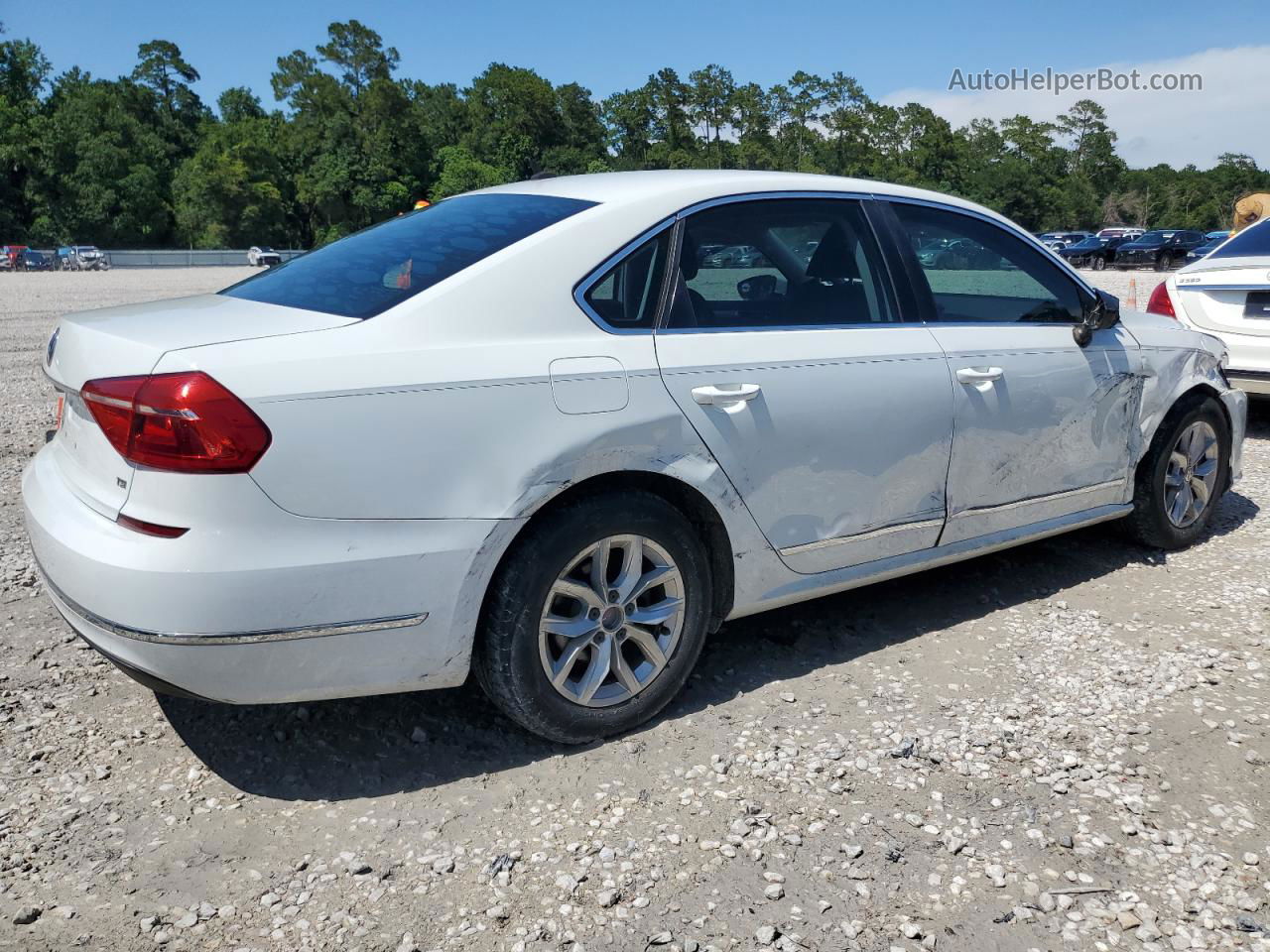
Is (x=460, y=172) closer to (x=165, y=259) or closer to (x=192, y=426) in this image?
(x=165, y=259)

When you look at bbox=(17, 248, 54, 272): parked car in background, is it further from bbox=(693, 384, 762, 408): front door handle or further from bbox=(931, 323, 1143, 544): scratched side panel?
bbox=(693, 384, 762, 408): front door handle

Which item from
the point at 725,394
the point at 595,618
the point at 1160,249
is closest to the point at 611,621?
the point at 595,618

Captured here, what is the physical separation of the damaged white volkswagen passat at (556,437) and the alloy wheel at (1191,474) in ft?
2.88

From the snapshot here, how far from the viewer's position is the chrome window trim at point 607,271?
302 centimetres

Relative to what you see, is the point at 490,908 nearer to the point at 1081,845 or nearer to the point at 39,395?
the point at 1081,845

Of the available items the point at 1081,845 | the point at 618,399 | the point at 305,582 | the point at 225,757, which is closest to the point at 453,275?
the point at 618,399

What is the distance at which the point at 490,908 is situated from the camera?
2.44 metres

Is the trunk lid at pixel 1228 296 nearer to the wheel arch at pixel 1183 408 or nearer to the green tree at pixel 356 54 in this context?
the wheel arch at pixel 1183 408

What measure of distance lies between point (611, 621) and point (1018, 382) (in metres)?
1.91

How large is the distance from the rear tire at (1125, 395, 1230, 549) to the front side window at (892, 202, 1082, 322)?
86cm

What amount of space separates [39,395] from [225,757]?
7.38 metres

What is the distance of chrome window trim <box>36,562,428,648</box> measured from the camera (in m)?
2.51

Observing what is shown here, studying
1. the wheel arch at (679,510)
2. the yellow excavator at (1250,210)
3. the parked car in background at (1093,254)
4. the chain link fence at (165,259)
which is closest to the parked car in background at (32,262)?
the chain link fence at (165,259)

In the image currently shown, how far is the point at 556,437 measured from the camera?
2.83 meters
